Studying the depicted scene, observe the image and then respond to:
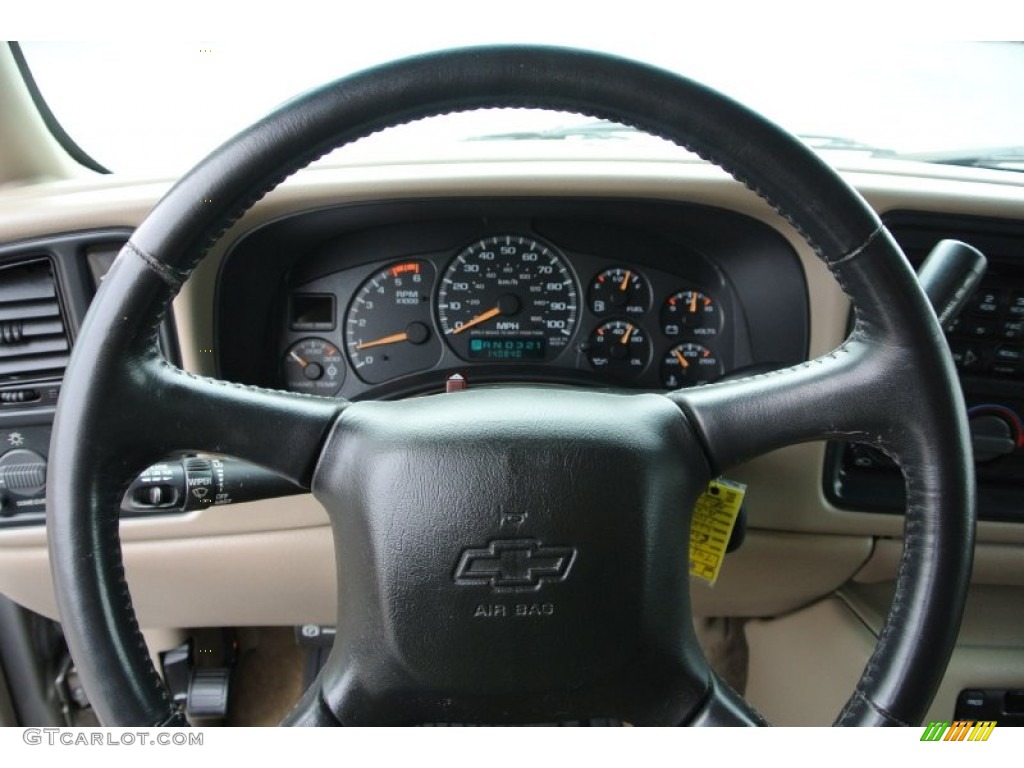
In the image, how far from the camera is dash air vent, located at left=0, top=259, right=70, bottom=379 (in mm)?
1228

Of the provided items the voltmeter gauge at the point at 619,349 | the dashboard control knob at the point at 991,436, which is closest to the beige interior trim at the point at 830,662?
the dashboard control knob at the point at 991,436

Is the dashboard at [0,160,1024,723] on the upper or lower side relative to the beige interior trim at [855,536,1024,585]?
upper

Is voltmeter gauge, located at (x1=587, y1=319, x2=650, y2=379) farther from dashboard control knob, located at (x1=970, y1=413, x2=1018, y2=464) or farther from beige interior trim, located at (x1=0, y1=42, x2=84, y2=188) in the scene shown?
beige interior trim, located at (x1=0, y1=42, x2=84, y2=188)

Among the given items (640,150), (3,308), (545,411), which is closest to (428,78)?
(545,411)

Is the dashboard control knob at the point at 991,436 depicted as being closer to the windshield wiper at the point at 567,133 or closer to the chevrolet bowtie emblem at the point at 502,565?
the windshield wiper at the point at 567,133

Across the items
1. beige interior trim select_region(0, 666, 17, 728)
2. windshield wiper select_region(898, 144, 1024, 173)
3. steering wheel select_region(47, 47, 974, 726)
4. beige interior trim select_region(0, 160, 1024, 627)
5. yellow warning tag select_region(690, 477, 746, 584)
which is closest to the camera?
steering wheel select_region(47, 47, 974, 726)

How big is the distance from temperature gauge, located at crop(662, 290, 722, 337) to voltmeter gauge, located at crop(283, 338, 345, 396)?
1.74 ft

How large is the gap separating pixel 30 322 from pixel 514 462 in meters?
0.87

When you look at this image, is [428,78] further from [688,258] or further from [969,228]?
[969,228]

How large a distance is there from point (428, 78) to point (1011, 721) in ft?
4.65

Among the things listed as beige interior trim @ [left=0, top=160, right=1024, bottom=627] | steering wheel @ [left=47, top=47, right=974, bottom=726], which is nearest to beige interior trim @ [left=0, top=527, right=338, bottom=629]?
beige interior trim @ [left=0, top=160, right=1024, bottom=627]

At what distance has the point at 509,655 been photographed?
78 cm
